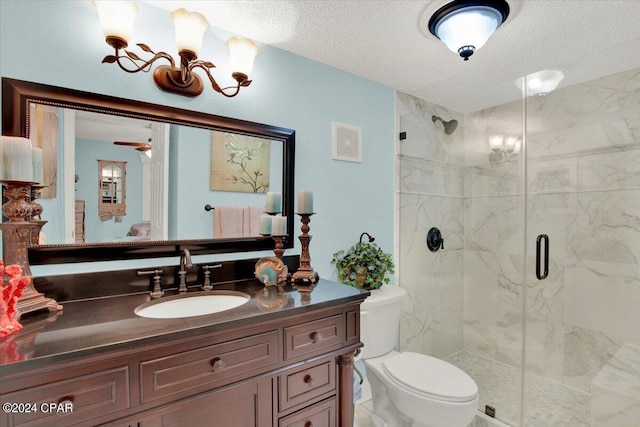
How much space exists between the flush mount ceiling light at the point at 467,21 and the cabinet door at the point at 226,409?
165 cm

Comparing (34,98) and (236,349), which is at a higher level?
→ (34,98)

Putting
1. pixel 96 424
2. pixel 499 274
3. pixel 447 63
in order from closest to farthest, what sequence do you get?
pixel 96 424
pixel 447 63
pixel 499 274

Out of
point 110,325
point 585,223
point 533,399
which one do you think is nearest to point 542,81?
point 585,223

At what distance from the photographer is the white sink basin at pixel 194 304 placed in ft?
4.26

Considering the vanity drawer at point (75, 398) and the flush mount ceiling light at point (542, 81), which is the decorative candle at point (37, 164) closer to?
the vanity drawer at point (75, 398)

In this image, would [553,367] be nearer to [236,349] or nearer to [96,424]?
[236,349]

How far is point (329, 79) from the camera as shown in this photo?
2098 millimetres

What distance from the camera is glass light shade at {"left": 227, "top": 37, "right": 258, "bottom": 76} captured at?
62.2 inches

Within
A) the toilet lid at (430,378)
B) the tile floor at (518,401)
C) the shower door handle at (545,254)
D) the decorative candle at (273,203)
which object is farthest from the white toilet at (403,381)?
the shower door handle at (545,254)

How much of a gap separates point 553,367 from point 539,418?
44 centimetres

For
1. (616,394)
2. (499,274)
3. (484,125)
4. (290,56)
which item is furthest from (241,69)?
(616,394)

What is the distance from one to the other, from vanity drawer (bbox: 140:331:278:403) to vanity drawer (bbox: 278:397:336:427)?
0.82 feet

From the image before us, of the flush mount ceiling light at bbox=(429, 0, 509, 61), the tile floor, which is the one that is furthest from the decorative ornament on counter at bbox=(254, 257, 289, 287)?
the flush mount ceiling light at bbox=(429, 0, 509, 61)

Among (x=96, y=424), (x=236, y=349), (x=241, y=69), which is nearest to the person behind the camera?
(x=96, y=424)
